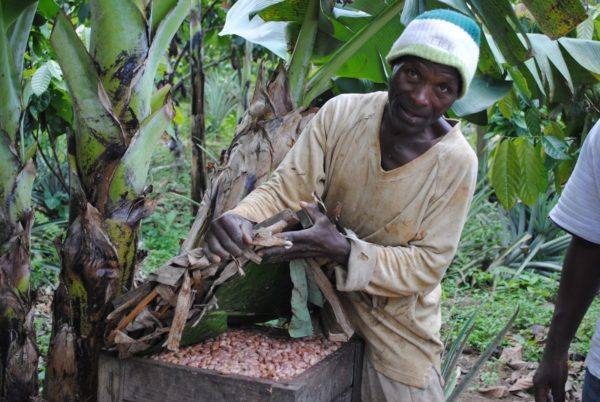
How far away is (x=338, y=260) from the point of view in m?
2.26

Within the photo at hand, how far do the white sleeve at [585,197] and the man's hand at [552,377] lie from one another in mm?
391

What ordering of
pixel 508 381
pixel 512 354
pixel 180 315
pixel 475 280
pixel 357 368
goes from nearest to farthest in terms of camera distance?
pixel 180 315
pixel 357 368
pixel 508 381
pixel 512 354
pixel 475 280

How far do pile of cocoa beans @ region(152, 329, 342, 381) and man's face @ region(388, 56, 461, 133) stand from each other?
0.77 metres

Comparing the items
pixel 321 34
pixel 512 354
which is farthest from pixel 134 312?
pixel 512 354

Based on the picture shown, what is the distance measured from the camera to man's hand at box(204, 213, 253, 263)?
2.15m

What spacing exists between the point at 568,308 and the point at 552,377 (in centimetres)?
22

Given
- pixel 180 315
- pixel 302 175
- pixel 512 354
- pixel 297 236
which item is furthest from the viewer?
pixel 512 354

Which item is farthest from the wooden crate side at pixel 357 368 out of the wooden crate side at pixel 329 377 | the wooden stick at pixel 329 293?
the wooden stick at pixel 329 293

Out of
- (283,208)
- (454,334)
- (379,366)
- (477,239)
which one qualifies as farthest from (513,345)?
(283,208)

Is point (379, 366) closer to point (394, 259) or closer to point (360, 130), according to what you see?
point (394, 259)

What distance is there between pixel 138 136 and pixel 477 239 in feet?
15.1

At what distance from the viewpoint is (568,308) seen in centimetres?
228

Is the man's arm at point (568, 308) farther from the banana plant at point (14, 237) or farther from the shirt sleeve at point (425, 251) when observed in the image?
the banana plant at point (14, 237)

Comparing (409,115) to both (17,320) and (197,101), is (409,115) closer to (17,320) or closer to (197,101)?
(17,320)
